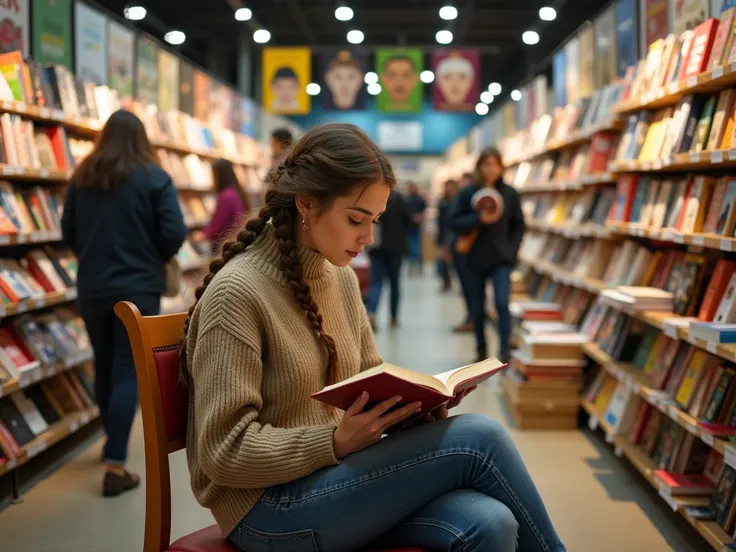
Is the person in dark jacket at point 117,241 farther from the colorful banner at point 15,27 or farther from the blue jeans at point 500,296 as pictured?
the blue jeans at point 500,296

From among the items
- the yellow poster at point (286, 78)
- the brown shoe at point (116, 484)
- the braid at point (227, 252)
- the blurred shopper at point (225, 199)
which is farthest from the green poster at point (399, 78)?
the braid at point (227, 252)

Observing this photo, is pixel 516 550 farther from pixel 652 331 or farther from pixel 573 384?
pixel 573 384

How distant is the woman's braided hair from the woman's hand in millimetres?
264

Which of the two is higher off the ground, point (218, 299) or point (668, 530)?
point (218, 299)

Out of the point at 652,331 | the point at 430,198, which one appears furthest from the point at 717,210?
the point at 430,198

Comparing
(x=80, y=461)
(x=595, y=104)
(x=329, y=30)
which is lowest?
(x=80, y=461)

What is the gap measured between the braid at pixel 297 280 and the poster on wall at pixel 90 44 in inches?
146

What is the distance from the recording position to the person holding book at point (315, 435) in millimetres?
1712

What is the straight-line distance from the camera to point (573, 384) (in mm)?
5152

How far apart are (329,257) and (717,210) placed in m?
2.04

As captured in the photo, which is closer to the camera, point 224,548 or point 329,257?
point 224,548

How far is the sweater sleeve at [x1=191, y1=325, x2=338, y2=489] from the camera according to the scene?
171 cm

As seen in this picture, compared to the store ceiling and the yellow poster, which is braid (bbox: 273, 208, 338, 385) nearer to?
the yellow poster

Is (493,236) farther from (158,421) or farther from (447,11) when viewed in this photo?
(447,11)
